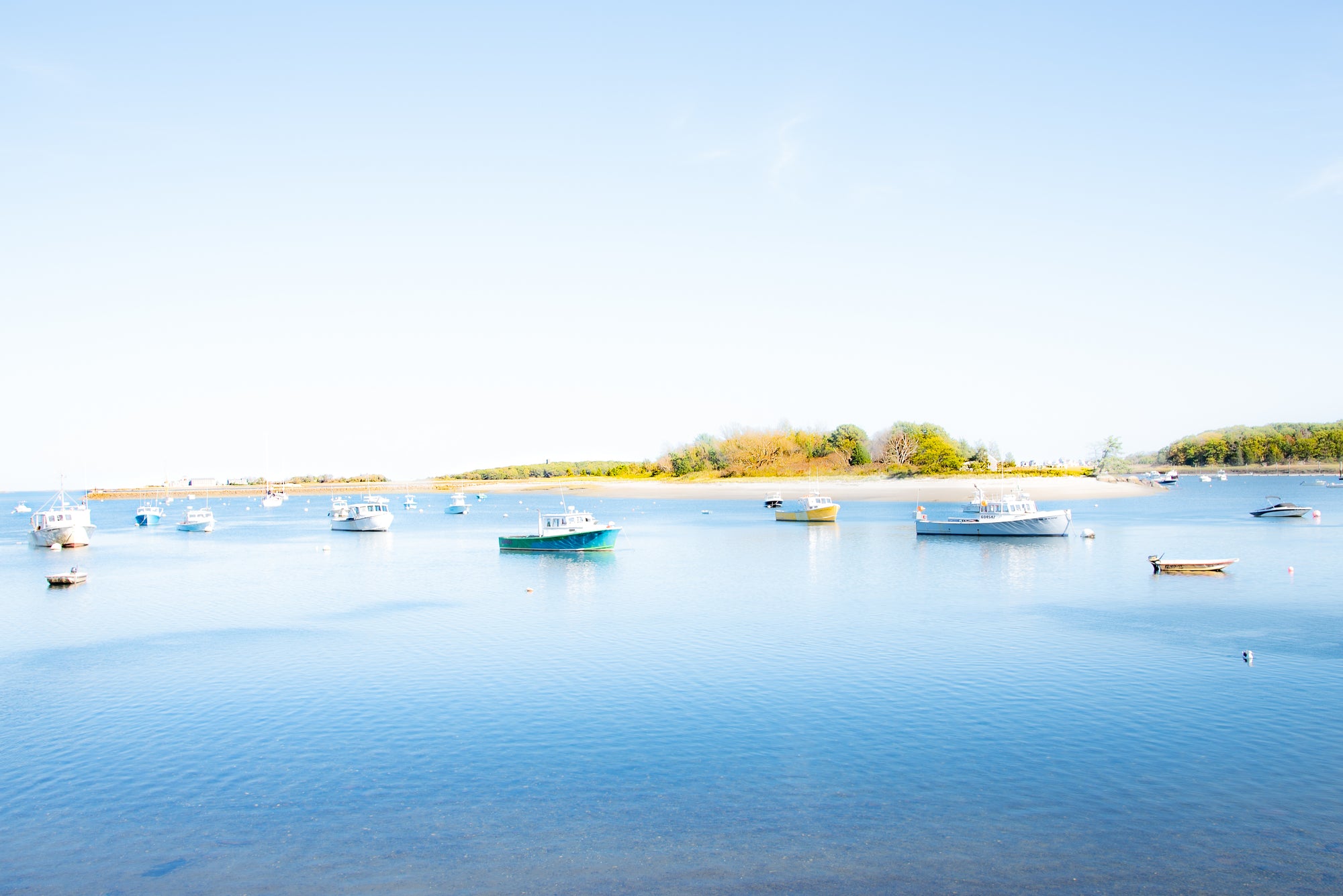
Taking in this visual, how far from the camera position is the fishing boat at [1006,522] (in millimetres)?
69375

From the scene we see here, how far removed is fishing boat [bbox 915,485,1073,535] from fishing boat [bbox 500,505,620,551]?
28034 millimetres

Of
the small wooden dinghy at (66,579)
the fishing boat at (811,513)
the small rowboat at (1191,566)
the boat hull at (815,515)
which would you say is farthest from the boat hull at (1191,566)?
the small wooden dinghy at (66,579)

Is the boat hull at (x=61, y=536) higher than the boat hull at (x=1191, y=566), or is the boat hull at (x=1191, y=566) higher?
the boat hull at (x=61, y=536)

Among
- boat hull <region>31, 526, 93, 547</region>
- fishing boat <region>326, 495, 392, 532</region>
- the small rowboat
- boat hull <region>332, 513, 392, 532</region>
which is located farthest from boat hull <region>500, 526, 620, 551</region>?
boat hull <region>31, 526, 93, 547</region>

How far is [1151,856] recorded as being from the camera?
1377 centimetres

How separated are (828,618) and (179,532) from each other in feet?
314

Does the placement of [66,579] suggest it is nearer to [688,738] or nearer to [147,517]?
[688,738]

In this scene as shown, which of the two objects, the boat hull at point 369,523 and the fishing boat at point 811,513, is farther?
the boat hull at point 369,523

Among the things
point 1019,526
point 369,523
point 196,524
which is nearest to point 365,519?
point 369,523

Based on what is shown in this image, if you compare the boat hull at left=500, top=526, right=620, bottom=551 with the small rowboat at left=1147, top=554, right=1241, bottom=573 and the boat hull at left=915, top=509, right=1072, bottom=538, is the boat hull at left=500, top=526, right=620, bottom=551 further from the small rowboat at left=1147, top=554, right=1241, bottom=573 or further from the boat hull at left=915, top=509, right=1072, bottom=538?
the small rowboat at left=1147, top=554, right=1241, bottom=573

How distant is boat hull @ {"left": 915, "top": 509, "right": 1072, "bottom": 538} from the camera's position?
69.2m

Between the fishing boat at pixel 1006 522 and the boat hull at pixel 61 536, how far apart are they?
79.3 meters

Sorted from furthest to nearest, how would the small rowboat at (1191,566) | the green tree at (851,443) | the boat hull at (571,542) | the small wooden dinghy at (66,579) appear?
the green tree at (851,443)
the boat hull at (571,542)
the small wooden dinghy at (66,579)
the small rowboat at (1191,566)

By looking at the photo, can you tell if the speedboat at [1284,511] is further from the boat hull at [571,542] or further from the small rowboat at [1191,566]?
the boat hull at [571,542]
